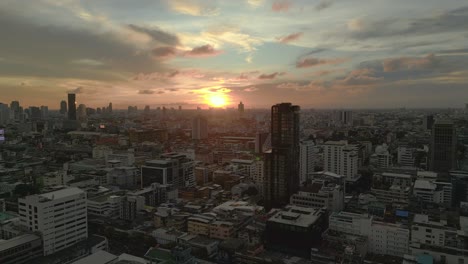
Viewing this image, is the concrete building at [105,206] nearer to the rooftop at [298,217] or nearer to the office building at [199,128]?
the rooftop at [298,217]

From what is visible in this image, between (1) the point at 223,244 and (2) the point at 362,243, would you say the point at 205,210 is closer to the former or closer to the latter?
(1) the point at 223,244

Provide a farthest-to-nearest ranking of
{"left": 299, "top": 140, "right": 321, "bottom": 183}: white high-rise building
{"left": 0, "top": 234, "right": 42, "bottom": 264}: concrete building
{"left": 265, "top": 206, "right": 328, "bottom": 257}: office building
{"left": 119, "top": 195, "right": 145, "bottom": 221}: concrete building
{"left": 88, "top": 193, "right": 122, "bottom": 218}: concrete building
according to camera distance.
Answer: {"left": 299, "top": 140, "right": 321, "bottom": 183}: white high-rise building < {"left": 119, "top": 195, "right": 145, "bottom": 221}: concrete building < {"left": 88, "top": 193, "right": 122, "bottom": 218}: concrete building < {"left": 265, "top": 206, "right": 328, "bottom": 257}: office building < {"left": 0, "top": 234, "right": 42, "bottom": 264}: concrete building

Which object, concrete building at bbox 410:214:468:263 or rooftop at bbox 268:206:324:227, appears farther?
rooftop at bbox 268:206:324:227

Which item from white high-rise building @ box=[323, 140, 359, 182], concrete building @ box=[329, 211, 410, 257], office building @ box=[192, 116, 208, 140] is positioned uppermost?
office building @ box=[192, 116, 208, 140]

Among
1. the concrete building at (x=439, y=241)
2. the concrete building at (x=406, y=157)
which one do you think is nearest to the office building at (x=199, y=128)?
the concrete building at (x=406, y=157)

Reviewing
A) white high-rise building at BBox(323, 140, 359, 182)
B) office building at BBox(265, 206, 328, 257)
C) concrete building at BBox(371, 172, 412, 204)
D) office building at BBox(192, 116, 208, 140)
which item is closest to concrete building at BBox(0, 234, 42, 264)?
office building at BBox(265, 206, 328, 257)

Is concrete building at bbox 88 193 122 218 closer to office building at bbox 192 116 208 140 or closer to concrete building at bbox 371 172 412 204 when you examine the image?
concrete building at bbox 371 172 412 204
